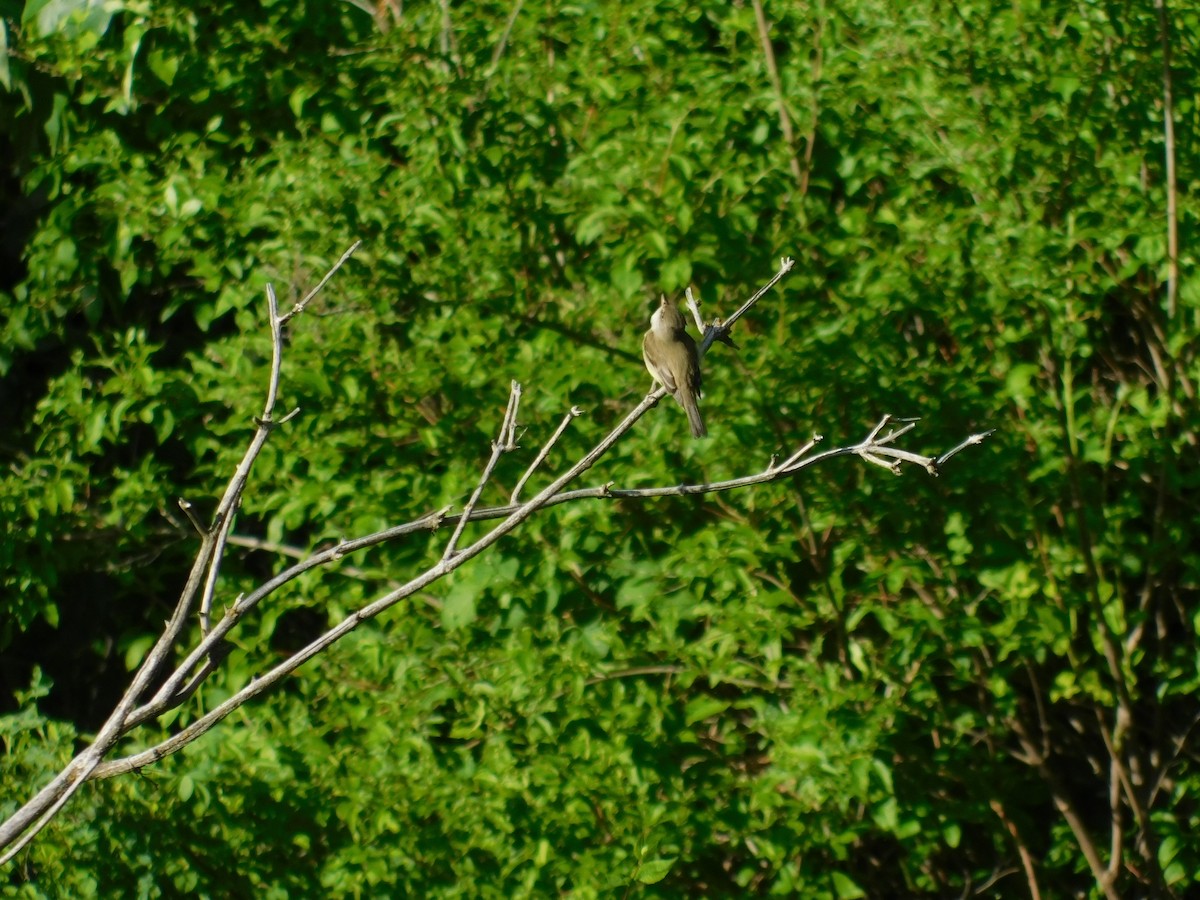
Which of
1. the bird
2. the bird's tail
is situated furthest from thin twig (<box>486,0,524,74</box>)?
the bird's tail

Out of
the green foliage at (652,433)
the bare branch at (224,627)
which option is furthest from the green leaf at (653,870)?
the bare branch at (224,627)

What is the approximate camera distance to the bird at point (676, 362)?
3.54 meters

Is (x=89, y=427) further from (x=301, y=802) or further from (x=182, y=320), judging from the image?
(x=182, y=320)

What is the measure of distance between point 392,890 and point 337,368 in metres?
1.43

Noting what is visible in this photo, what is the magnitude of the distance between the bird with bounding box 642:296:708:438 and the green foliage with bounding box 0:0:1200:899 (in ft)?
0.72

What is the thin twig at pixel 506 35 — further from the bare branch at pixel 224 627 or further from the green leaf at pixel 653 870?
the bare branch at pixel 224 627

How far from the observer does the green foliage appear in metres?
4.09

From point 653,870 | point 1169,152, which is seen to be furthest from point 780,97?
point 653,870

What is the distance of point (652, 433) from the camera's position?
13.3ft

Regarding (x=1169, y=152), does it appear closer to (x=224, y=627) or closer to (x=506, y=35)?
(x=506, y=35)

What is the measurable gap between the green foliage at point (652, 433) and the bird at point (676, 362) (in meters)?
0.22

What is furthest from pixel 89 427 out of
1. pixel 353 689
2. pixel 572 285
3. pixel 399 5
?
pixel 399 5

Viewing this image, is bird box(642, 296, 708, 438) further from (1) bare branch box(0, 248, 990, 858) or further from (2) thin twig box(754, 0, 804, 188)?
(1) bare branch box(0, 248, 990, 858)

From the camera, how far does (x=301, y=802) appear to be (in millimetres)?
Result: 4320
